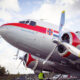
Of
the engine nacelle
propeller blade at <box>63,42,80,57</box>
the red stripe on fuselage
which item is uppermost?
the red stripe on fuselage

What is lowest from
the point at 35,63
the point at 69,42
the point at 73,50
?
the point at 35,63

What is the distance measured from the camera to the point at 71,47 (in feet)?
33.8

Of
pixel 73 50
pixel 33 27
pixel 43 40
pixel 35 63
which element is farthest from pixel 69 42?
pixel 35 63

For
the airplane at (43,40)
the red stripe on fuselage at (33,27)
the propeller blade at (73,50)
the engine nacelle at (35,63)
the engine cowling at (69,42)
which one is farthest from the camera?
the engine nacelle at (35,63)

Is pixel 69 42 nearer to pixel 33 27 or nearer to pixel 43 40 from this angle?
pixel 43 40

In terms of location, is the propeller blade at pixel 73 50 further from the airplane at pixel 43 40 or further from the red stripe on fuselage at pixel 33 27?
the red stripe on fuselage at pixel 33 27

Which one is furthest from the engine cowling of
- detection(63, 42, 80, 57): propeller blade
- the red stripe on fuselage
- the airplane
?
the red stripe on fuselage

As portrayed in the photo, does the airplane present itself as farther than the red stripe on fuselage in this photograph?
No

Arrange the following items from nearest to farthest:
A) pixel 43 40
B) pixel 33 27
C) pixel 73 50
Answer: pixel 73 50
pixel 43 40
pixel 33 27

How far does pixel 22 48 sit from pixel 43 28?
2.41 meters

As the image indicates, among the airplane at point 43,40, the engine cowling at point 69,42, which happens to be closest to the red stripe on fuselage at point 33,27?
the airplane at point 43,40

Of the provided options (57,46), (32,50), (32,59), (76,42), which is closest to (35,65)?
(32,59)

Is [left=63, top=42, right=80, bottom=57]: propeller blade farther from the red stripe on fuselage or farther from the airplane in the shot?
the red stripe on fuselage

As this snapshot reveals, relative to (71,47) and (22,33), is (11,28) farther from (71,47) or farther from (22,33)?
(71,47)
